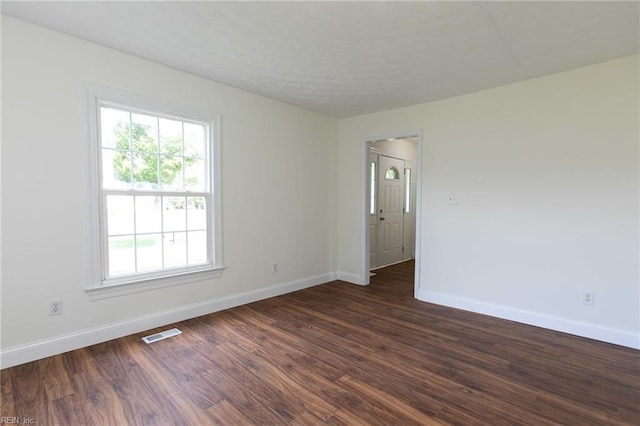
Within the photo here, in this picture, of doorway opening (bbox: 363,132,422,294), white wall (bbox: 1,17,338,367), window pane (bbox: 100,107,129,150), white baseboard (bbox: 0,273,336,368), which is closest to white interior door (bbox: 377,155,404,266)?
doorway opening (bbox: 363,132,422,294)

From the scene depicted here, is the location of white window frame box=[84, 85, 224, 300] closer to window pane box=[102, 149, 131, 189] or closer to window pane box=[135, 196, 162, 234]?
window pane box=[102, 149, 131, 189]

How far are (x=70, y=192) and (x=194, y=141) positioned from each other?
122cm

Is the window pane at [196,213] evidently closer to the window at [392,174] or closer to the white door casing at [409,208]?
the window at [392,174]

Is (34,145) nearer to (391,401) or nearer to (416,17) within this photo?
(416,17)

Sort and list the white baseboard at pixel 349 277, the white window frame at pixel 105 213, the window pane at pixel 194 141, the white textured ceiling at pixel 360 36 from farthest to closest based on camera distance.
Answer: the white baseboard at pixel 349 277, the window pane at pixel 194 141, the white window frame at pixel 105 213, the white textured ceiling at pixel 360 36

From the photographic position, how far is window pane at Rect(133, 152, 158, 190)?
291 cm

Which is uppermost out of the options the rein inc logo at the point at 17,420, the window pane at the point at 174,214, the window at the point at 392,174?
the window at the point at 392,174

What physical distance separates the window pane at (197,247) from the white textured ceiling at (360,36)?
5.48 feet

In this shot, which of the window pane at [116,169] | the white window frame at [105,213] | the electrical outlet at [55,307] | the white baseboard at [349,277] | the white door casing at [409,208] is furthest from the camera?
the white door casing at [409,208]

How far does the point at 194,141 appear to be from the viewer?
335 centimetres

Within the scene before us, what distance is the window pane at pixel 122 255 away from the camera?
2793 mm

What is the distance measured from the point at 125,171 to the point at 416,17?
2701mm

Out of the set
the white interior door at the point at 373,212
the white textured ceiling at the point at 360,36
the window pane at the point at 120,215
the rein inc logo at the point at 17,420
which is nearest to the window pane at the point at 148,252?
the window pane at the point at 120,215

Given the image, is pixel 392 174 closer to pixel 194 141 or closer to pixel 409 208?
pixel 409 208
